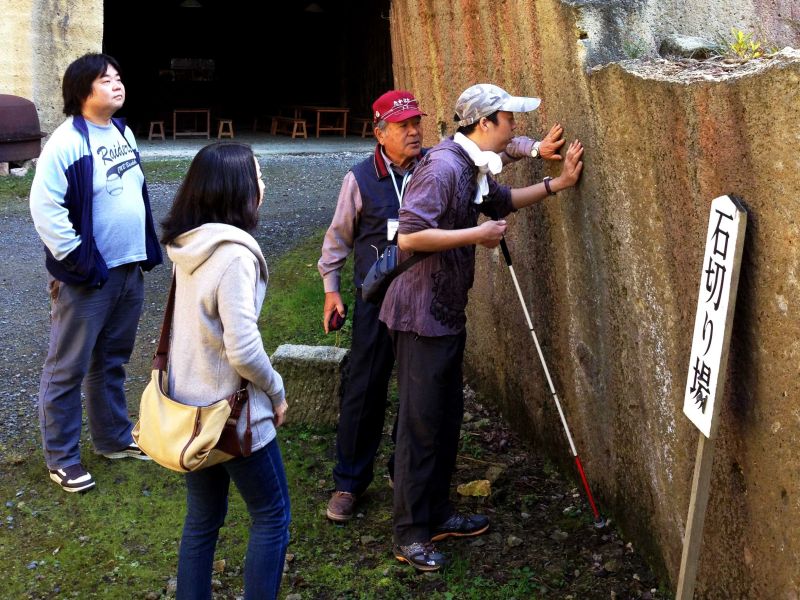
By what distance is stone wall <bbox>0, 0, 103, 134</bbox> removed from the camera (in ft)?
39.5

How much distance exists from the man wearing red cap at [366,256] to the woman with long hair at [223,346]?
107 cm

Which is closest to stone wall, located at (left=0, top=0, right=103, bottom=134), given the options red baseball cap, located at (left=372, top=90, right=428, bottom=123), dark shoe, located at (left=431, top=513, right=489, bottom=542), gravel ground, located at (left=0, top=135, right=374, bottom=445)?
gravel ground, located at (left=0, top=135, right=374, bottom=445)

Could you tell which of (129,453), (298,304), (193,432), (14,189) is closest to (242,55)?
(14,189)

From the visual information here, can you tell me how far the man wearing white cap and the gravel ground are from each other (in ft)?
7.95

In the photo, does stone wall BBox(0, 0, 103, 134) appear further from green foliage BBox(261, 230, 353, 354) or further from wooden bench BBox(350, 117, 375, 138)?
wooden bench BBox(350, 117, 375, 138)

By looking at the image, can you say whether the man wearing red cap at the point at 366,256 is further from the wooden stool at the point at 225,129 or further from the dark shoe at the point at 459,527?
the wooden stool at the point at 225,129

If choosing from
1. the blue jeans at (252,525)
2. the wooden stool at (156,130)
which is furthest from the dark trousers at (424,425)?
the wooden stool at (156,130)

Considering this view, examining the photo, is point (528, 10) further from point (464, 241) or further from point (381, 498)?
point (381, 498)

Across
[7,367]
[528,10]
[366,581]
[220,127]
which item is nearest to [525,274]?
[528,10]

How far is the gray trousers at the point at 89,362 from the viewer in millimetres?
4441

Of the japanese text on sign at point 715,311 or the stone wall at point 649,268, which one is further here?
the stone wall at point 649,268

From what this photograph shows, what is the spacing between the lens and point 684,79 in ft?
10.1

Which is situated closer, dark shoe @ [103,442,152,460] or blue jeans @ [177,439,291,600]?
blue jeans @ [177,439,291,600]

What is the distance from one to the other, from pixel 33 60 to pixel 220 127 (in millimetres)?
5497
